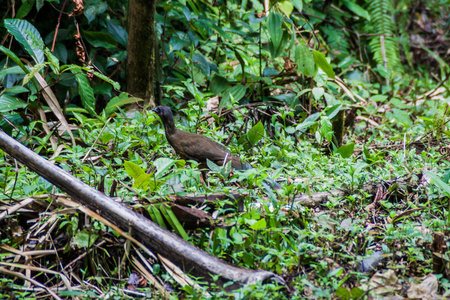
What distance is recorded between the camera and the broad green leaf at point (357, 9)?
772 centimetres

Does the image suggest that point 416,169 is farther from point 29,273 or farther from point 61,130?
point 61,130

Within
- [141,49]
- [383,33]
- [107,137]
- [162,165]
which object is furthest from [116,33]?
[383,33]

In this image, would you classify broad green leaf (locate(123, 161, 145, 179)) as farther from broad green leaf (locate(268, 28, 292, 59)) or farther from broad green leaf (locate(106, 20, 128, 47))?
broad green leaf (locate(106, 20, 128, 47))

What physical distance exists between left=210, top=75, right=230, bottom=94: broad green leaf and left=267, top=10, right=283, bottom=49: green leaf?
0.96m

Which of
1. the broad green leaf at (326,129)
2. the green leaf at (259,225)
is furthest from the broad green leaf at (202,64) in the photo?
the green leaf at (259,225)

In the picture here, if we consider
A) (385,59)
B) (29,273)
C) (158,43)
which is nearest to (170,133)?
(158,43)

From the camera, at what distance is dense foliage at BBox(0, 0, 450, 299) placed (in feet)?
7.58

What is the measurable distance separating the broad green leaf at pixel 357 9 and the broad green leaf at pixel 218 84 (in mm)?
3939

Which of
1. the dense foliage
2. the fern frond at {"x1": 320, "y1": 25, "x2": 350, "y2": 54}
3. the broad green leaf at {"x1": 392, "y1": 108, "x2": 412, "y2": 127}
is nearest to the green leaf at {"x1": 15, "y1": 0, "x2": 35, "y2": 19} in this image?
the dense foliage

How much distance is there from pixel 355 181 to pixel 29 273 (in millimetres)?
2187

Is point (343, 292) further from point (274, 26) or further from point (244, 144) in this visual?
point (274, 26)

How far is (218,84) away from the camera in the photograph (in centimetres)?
514

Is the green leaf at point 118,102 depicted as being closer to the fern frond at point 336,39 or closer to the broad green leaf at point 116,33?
the broad green leaf at point 116,33

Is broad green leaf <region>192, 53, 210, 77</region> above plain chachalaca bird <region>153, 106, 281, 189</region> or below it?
above
